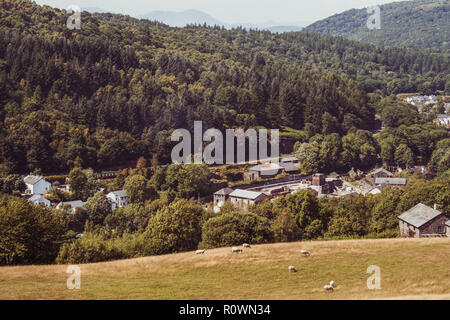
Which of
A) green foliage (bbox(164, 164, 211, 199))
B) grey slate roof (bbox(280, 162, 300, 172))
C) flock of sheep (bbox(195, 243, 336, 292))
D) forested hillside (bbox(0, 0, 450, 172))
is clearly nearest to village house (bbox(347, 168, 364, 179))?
grey slate roof (bbox(280, 162, 300, 172))

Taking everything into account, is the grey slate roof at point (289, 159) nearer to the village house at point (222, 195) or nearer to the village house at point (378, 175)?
the village house at point (378, 175)

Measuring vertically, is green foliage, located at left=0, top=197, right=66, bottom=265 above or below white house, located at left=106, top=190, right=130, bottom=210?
above

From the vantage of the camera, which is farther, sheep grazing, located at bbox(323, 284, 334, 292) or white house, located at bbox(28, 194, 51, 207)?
white house, located at bbox(28, 194, 51, 207)

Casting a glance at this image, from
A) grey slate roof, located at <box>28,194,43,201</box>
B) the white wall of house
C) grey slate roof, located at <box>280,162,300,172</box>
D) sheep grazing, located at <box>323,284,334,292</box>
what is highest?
sheep grazing, located at <box>323,284,334,292</box>

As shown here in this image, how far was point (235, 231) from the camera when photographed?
89.1 feet

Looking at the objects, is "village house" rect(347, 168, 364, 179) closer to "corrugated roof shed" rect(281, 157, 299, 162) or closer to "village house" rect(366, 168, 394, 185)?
"village house" rect(366, 168, 394, 185)

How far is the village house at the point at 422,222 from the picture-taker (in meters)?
31.7

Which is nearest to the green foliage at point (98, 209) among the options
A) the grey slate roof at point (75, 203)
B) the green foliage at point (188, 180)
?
the grey slate roof at point (75, 203)

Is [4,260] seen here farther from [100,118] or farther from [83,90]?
[83,90]

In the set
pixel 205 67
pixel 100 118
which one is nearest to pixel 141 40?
pixel 205 67

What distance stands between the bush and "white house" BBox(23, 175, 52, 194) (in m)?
29.3

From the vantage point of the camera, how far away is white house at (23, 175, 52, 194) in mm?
49562

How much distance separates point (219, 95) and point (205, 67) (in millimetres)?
22706
